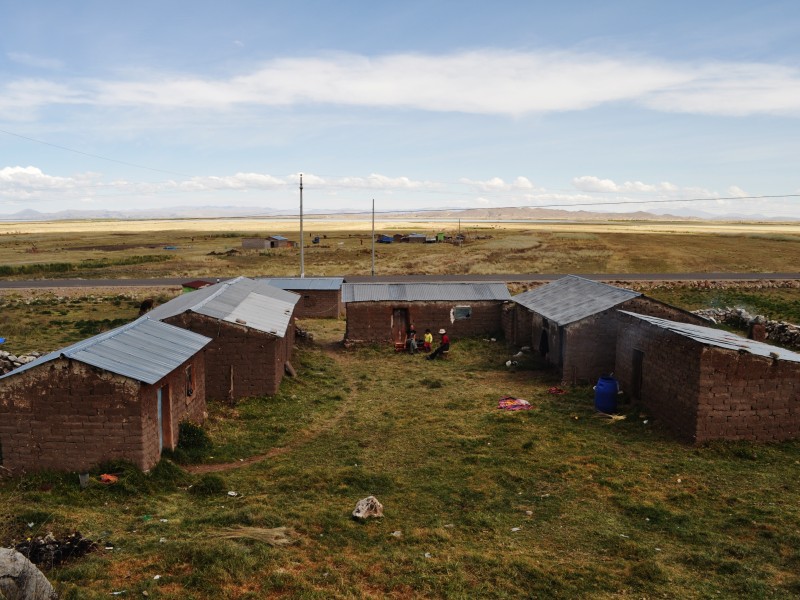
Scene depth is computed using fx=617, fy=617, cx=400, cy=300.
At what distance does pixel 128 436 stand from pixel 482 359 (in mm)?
17226

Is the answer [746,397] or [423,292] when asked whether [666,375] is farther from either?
[423,292]

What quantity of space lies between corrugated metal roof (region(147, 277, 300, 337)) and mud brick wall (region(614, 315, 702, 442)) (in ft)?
37.6

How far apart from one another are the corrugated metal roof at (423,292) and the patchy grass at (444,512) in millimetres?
11381

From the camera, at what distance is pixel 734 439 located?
15617 millimetres

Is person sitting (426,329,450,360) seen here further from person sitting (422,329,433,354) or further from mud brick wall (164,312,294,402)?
mud brick wall (164,312,294,402)

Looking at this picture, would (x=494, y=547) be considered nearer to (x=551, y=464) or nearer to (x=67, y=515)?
(x=551, y=464)

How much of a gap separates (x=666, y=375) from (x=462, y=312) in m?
14.8

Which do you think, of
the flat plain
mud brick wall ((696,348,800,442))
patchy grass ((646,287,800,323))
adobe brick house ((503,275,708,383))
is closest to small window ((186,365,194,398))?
the flat plain

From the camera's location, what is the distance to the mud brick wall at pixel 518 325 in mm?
28600

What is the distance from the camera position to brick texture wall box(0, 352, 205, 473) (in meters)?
13.1

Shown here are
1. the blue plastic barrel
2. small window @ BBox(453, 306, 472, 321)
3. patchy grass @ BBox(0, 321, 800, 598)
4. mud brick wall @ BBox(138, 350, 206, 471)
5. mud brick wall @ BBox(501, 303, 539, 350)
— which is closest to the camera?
patchy grass @ BBox(0, 321, 800, 598)

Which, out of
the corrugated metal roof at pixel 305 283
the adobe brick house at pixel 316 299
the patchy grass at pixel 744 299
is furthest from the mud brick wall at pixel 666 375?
the corrugated metal roof at pixel 305 283

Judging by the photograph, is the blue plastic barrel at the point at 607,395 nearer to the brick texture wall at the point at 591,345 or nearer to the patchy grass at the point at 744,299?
the brick texture wall at the point at 591,345

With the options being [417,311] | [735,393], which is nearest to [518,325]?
[417,311]
